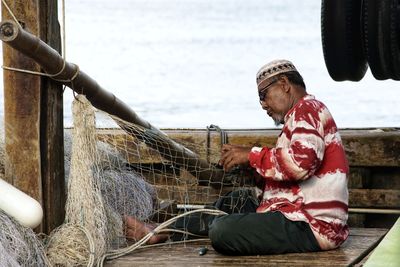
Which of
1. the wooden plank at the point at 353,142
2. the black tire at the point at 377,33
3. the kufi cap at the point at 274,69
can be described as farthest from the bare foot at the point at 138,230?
the black tire at the point at 377,33

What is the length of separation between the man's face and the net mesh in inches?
29.5

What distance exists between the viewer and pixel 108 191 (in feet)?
18.8

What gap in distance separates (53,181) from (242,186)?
1.44 m

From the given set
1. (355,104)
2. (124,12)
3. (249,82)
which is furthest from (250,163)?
(124,12)

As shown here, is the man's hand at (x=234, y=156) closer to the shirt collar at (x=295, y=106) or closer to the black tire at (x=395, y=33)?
the shirt collar at (x=295, y=106)

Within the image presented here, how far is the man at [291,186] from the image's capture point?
4.95m

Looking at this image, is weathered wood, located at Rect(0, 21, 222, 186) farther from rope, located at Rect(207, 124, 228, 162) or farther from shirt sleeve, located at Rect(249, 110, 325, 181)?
shirt sleeve, located at Rect(249, 110, 325, 181)

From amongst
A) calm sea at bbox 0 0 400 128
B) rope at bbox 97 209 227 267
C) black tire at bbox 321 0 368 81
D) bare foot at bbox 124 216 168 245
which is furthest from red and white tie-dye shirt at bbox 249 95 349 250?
calm sea at bbox 0 0 400 128

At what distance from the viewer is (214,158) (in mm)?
7652

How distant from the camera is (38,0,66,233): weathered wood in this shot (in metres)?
4.97

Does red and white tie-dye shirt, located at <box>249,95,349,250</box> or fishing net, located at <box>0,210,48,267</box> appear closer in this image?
fishing net, located at <box>0,210,48,267</box>

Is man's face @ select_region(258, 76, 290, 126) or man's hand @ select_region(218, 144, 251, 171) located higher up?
man's face @ select_region(258, 76, 290, 126)

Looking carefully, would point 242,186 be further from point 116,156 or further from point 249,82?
point 249,82

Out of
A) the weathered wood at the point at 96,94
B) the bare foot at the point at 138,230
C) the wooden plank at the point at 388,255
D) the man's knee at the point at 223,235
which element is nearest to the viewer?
the wooden plank at the point at 388,255
